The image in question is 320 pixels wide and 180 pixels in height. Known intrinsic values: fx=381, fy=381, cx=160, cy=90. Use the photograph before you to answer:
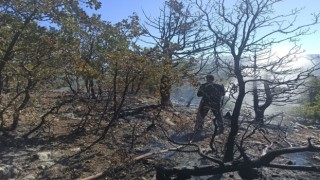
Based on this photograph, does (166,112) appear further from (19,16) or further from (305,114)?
(305,114)

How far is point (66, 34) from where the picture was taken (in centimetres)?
602

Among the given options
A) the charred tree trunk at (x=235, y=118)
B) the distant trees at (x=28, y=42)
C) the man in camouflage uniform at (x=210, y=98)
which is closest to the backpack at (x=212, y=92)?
the man in camouflage uniform at (x=210, y=98)

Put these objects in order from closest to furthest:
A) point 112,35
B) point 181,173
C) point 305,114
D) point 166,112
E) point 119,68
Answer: point 181,173, point 119,68, point 112,35, point 166,112, point 305,114

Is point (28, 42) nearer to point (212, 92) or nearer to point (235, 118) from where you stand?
point (235, 118)

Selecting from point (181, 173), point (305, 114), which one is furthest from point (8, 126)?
point (305, 114)

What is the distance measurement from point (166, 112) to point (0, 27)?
20.0 feet

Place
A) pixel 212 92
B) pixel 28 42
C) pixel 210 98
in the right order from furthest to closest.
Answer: pixel 212 92 < pixel 210 98 < pixel 28 42

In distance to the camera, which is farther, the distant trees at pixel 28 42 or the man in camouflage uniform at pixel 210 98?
the man in camouflage uniform at pixel 210 98

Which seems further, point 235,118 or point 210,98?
point 210,98

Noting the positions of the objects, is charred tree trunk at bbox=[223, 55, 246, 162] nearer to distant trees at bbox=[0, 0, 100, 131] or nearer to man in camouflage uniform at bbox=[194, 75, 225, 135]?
man in camouflage uniform at bbox=[194, 75, 225, 135]

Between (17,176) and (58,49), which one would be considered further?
(58,49)

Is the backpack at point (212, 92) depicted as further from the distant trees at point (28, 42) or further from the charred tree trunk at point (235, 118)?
the distant trees at point (28, 42)

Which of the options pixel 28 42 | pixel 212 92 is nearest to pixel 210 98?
pixel 212 92

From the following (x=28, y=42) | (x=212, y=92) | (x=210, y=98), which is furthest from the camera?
(x=212, y=92)
